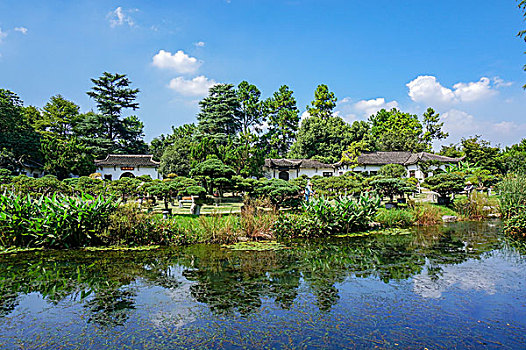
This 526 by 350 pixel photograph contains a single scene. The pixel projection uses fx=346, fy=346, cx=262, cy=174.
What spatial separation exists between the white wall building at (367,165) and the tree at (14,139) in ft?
61.1

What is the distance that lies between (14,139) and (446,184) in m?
28.7

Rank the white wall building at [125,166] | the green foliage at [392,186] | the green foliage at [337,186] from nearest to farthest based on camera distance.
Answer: the green foliage at [392,186]
the green foliage at [337,186]
the white wall building at [125,166]

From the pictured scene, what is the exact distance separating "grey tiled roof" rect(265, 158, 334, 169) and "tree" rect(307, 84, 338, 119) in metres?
8.61

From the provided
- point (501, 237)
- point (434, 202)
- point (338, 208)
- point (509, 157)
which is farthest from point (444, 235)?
point (509, 157)

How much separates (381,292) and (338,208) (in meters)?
4.80

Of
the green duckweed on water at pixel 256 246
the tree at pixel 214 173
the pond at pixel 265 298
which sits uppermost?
the tree at pixel 214 173

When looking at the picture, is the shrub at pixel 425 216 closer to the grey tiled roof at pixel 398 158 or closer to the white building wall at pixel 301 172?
the grey tiled roof at pixel 398 158

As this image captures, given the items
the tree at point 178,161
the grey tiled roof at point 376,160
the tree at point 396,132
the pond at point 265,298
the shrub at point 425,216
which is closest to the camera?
the pond at point 265,298

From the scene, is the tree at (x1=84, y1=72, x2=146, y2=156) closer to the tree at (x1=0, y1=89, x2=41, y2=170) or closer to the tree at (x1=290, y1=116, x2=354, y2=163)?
the tree at (x1=0, y1=89, x2=41, y2=170)

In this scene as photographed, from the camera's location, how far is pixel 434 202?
15719 mm

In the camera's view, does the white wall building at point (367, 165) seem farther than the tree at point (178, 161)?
Yes

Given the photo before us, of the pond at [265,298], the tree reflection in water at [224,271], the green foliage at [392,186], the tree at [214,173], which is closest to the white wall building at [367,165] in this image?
the tree at [214,173]

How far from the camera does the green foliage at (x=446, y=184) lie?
48.4 feet

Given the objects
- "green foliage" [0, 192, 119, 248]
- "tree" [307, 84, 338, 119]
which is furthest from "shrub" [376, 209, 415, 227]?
"tree" [307, 84, 338, 119]
